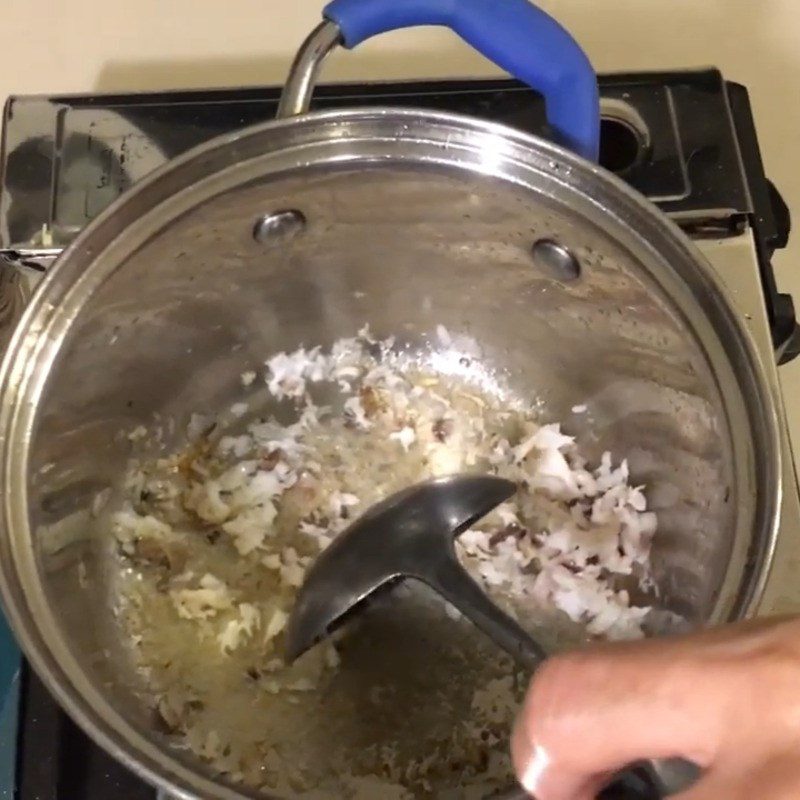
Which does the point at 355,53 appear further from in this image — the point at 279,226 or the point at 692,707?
the point at 692,707

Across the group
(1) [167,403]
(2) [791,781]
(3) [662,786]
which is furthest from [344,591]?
(2) [791,781]

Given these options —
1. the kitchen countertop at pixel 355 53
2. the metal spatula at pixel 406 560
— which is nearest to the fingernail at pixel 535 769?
the metal spatula at pixel 406 560

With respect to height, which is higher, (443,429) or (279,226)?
(279,226)

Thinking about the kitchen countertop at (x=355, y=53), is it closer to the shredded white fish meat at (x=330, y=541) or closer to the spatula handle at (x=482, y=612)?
the shredded white fish meat at (x=330, y=541)

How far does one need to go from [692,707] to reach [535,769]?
54 millimetres

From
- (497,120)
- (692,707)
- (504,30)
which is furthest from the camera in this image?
(497,120)

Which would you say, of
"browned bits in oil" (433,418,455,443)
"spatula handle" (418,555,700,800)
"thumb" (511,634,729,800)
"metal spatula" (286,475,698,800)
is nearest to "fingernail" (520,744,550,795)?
"thumb" (511,634,729,800)

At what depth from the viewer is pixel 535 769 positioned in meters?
0.26

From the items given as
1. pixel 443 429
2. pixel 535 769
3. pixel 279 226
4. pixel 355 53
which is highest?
pixel 355 53

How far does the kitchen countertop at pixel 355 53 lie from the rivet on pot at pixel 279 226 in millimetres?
180

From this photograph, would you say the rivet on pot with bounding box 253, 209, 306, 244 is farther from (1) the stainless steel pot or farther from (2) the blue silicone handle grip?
(2) the blue silicone handle grip

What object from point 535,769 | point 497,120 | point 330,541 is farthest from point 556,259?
point 535,769

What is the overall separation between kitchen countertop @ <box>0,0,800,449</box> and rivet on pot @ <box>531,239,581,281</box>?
0.66ft

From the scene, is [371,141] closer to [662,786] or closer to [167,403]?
[167,403]
